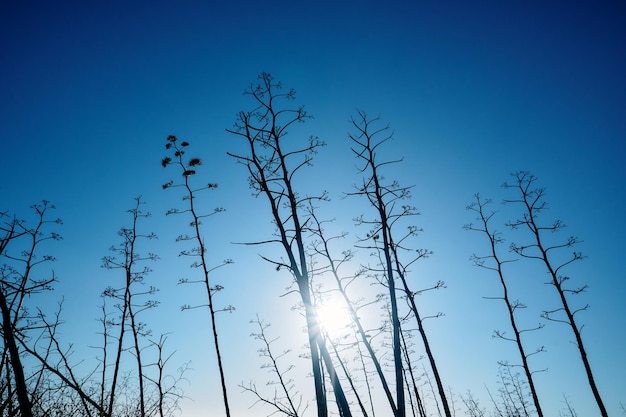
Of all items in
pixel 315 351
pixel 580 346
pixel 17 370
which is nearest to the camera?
pixel 17 370

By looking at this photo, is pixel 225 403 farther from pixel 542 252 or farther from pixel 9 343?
pixel 542 252

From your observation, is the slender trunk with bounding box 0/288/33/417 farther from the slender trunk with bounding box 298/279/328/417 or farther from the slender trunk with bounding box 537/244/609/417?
the slender trunk with bounding box 537/244/609/417

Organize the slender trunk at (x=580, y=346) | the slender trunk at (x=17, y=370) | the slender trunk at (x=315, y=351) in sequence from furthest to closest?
the slender trunk at (x=580, y=346), the slender trunk at (x=315, y=351), the slender trunk at (x=17, y=370)

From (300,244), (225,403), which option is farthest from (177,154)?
(300,244)

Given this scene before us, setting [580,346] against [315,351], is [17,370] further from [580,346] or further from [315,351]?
[580,346]

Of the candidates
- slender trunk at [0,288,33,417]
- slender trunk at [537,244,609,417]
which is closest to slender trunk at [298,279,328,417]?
slender trunk at [0,288,33,417]

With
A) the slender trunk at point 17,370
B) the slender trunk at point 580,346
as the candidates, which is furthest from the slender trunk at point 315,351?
the slender trunk at point 580,346

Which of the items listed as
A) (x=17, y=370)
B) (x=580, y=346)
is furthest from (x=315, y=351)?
(x=580, y=346)

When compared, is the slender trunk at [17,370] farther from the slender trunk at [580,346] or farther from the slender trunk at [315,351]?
the slender trunk at [580,346]

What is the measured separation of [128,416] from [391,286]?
27.3 metres

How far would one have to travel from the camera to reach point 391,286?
5.27m

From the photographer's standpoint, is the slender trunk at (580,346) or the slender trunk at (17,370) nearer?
the slender trunk at (17,370)

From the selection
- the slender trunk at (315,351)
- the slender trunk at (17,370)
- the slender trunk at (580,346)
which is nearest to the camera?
the slender trunk at (17,370)

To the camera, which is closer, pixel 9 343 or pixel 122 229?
pixel 9 343
